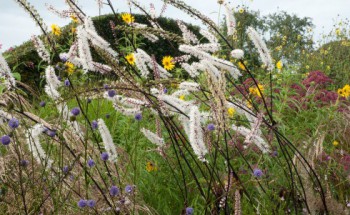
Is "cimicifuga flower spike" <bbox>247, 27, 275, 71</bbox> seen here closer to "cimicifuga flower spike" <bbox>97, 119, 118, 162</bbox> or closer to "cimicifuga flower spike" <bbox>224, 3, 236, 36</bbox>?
"cimicifuga flower spike" <bbox>224, 3, 236, 36</bbox>

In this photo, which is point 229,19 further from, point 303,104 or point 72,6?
point 303,104

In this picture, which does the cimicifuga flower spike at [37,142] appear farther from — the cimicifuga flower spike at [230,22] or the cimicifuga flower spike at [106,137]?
the cimicifuga flower spike at [230,22]

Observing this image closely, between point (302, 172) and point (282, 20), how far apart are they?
60.4 ft

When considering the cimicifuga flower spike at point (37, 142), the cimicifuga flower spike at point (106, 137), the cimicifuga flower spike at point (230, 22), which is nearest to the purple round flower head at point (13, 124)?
the cimicifuga flower spike at point (37, 142)

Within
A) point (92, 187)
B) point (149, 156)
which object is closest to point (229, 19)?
point (92, 187)

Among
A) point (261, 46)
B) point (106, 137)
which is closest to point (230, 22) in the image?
point (261, 46)

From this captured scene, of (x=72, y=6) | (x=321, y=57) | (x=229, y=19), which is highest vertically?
(x=321, y=57)


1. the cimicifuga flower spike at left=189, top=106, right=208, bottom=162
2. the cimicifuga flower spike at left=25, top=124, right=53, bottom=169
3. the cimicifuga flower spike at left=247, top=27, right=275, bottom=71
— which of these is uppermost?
the cimicifuga flower spike at left=247, top=27, right=275, bottom=71

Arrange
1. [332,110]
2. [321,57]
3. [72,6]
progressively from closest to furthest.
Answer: [72,6] → [332,110] → [321,57]

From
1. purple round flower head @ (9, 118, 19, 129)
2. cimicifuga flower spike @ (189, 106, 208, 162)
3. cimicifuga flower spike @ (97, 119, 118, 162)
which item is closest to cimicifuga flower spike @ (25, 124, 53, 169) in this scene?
purple round flower head @ (9, 118, 19, 129)

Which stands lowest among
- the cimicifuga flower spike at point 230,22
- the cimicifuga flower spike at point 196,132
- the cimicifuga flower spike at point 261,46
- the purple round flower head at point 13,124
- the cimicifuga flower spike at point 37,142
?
the cimicifuga flower spike at point 196,132

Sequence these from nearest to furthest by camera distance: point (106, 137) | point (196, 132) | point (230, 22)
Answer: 1. point (196, 132)
2. point (106, 137)
3. point (230, 22)

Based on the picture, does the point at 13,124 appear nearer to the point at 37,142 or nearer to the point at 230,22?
the point at 37,142

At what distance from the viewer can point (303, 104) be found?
5.38 meters
